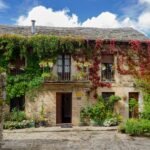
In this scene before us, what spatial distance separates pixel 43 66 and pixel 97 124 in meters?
5.38

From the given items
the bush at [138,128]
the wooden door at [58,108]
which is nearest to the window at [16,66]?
the wooden door at [58,108]

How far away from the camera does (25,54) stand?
26.6m

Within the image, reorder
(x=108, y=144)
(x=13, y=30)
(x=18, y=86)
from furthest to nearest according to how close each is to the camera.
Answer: (x=13, y=30) < (x=18, y=86) < (x=108, y=144)

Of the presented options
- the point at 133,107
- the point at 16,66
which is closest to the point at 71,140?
the point at 133,107

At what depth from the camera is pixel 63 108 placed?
2941cm

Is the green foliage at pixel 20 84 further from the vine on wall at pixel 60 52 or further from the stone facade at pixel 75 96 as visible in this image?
the stone facade at pixel 75 96

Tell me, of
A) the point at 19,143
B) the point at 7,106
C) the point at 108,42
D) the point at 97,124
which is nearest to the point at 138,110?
the point at 97,124

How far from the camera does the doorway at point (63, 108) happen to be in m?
27.2

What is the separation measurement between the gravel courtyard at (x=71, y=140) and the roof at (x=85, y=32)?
768cm

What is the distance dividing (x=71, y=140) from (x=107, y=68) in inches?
348

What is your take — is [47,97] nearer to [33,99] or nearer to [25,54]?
[33,99]

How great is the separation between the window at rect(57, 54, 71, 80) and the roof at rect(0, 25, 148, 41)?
6.91ft

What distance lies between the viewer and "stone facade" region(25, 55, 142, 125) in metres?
26.7

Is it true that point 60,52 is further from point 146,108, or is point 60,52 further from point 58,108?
point 146,108
